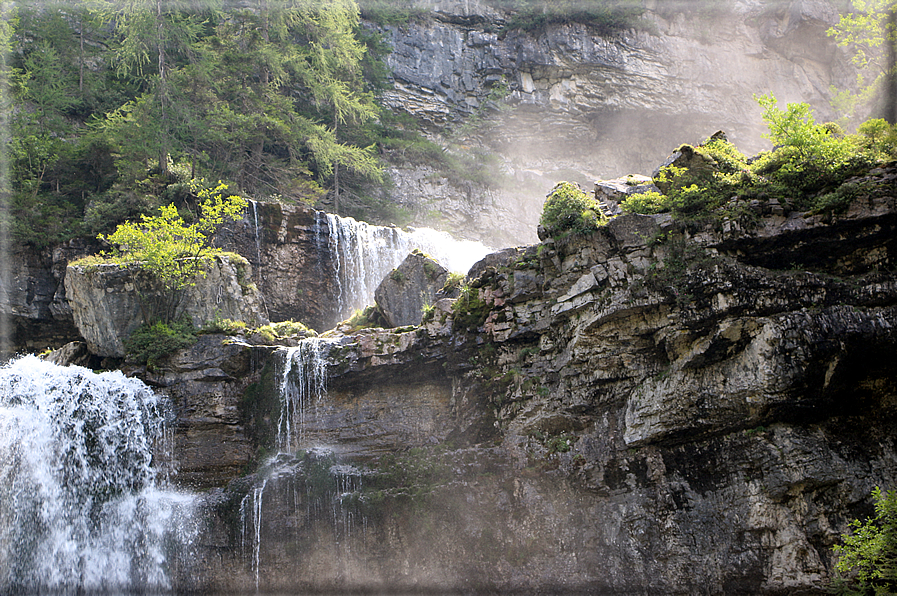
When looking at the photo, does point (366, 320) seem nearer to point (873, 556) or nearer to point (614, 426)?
point (614, 426)

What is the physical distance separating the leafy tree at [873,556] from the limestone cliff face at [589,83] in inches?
1014

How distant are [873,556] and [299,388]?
551 inches

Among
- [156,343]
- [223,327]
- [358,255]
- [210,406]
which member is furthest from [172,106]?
[210,406]

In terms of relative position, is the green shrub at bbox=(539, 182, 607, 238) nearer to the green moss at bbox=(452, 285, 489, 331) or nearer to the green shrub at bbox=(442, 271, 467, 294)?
the green moss at bbox=(452, 285, 489, 331)

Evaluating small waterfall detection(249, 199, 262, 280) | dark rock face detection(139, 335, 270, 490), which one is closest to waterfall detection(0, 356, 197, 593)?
dark rock face detection(139, 335, 270, 490)

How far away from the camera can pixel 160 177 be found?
2539 cm

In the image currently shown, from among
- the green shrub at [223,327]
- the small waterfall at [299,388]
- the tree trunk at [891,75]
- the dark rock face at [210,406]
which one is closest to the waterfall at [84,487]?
the dark rock face at [210,406]

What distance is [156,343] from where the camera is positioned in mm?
18547

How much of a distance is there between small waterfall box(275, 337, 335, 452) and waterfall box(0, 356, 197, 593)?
120 inches

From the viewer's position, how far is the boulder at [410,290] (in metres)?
20.7

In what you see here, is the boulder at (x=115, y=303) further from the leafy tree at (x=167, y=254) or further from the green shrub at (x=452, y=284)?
the green shrub at (x=452, y=284)

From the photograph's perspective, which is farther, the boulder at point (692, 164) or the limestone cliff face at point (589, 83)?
the limestone cliff face at point (589, 83)

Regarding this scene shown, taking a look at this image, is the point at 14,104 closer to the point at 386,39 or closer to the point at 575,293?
the point at 386,39

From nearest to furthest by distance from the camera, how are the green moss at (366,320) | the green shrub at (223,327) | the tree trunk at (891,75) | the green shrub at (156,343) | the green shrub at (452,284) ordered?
1. the green shrub at (156,343)
2. the green shrub at (223,327)
3. the green shrub at (452,284)
4. the tree trunk at (891,75)
5. the green moss at (366,320)
